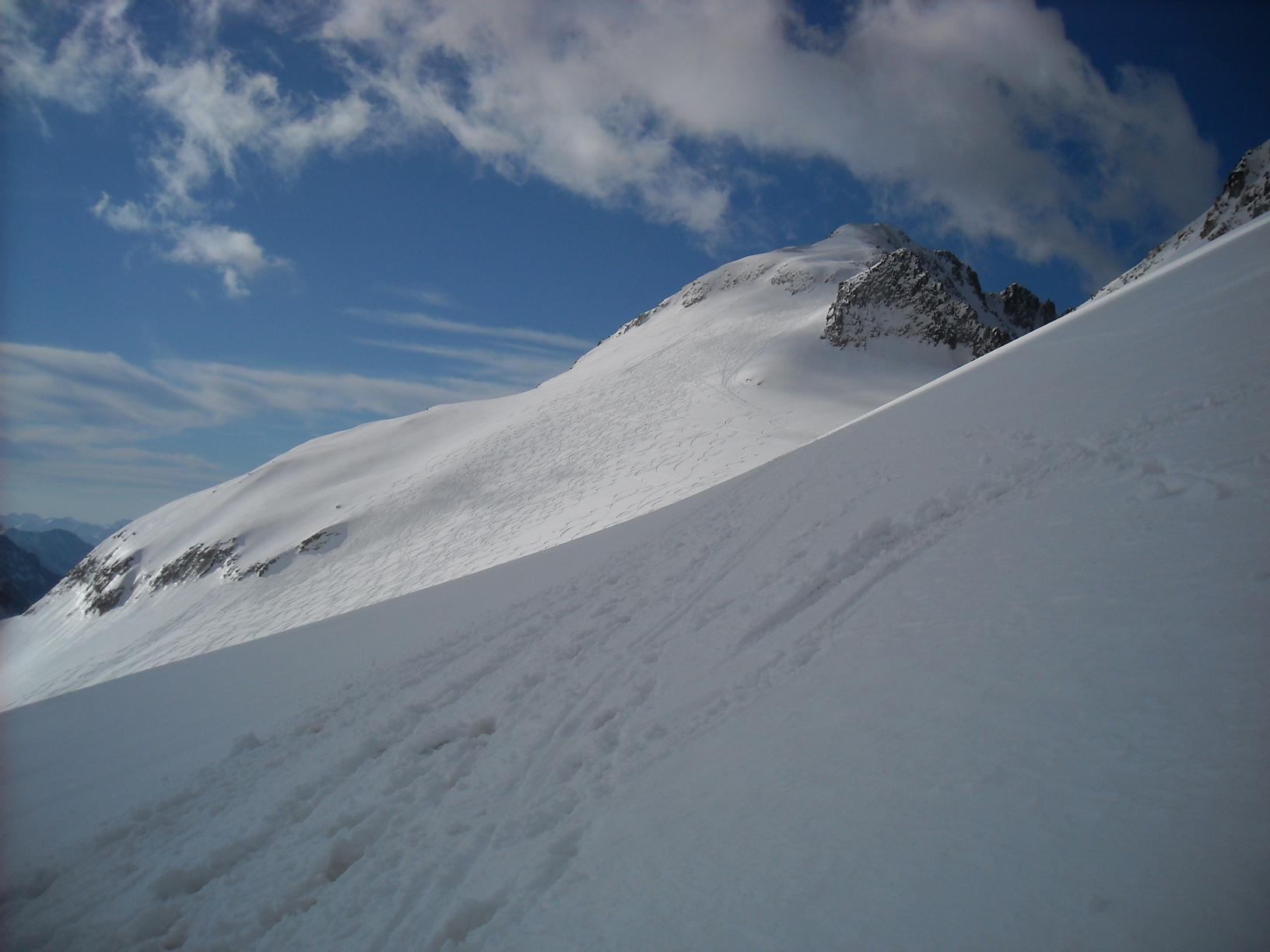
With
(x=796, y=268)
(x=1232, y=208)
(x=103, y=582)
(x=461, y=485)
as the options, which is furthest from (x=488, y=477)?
(x=1232, y=208)

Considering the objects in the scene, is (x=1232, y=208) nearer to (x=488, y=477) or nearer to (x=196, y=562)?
(x=488, y=477)

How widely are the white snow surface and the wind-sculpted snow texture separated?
1031cm

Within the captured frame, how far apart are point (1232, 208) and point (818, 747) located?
57.7m

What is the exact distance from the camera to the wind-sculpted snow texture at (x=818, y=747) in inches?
86.3

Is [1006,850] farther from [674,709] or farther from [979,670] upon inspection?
[674,709]

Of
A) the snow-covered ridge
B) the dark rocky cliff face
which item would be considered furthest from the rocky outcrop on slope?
the dark rocky cliff face

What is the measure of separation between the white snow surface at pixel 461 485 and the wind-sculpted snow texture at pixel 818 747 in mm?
10308

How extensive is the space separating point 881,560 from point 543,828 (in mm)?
3457

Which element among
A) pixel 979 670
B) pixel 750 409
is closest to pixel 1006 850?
pixel 979 670

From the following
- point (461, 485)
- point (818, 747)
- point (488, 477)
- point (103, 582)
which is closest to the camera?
point (818, 747)

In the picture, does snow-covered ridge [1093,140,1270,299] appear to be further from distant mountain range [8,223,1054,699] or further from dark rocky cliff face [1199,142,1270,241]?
distant mountain range [8,223,1054,699]

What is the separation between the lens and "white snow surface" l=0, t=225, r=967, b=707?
20.0 m

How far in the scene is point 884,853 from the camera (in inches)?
93.7

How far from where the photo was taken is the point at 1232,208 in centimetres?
4006
